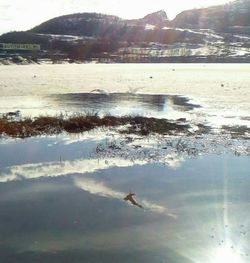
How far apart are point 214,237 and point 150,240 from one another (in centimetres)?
214

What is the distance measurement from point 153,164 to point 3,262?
495 inches

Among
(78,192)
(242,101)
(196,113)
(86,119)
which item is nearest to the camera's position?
(78,192)

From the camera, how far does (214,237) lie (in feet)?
49.2

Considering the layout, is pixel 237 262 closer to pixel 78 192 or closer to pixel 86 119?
pixel 78 192

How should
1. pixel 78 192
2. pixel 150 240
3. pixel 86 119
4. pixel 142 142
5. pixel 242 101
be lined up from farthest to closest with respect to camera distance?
pixel 242 101 < pixel 86 119 < pixel 142 142 < pixel 78 192 < pixel 150 240

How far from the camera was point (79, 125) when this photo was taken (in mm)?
36625

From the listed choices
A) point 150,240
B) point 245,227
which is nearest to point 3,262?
point 150,240

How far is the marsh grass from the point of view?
3472cm

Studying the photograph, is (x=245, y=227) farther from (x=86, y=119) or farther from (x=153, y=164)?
(x=86, y=119)

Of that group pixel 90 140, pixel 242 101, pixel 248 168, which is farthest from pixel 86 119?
pixel 242 101

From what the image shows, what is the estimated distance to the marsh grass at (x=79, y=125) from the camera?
114ft

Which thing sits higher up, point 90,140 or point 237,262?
point 237,262

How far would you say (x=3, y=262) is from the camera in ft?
43.9

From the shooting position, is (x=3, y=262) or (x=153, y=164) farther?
(x=153, y=164)
